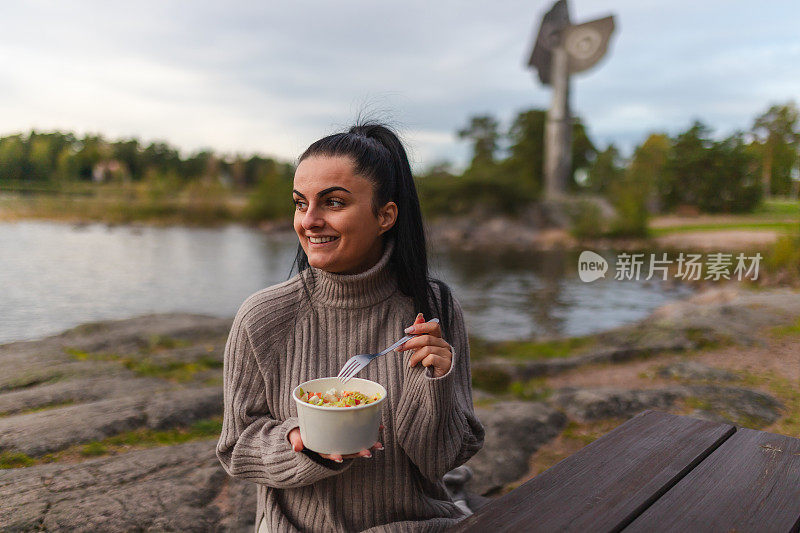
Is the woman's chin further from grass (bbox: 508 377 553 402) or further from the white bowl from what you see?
grass (bbox: 508 377 553 402)

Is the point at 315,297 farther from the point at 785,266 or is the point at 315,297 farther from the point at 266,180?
the point at 266,180

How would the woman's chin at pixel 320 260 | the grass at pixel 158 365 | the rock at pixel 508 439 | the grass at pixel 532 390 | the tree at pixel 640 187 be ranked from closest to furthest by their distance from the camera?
the woman's chin at pixel 320 260
the rock at pixel 508 439
the grass at pixel 158 365
the grass at pixel 532 390
the tree at pixel 640 187

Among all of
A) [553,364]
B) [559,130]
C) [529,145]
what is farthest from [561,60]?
[553,364]

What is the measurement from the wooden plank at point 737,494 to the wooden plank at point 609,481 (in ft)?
0.11

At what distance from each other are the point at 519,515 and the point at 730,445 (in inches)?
33.7

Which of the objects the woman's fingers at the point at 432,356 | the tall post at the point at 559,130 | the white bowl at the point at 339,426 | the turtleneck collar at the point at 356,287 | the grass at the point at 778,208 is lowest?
the white bowl at the point at 339,426

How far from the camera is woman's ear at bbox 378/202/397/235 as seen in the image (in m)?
1.51

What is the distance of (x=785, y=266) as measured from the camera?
18.9 ft

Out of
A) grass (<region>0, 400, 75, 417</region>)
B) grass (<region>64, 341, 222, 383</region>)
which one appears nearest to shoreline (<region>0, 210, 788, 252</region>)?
grass (<region>64, 341, 222, 383</region>)

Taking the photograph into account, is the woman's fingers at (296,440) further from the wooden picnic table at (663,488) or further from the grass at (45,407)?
the grass at (45,407)

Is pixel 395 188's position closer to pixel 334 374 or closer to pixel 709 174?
pixel 334 374

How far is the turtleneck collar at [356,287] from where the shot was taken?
1.51m

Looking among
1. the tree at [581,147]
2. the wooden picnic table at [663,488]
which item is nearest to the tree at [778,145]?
the wooden picnic table at [663,488]

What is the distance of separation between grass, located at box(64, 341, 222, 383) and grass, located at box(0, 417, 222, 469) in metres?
1.10
